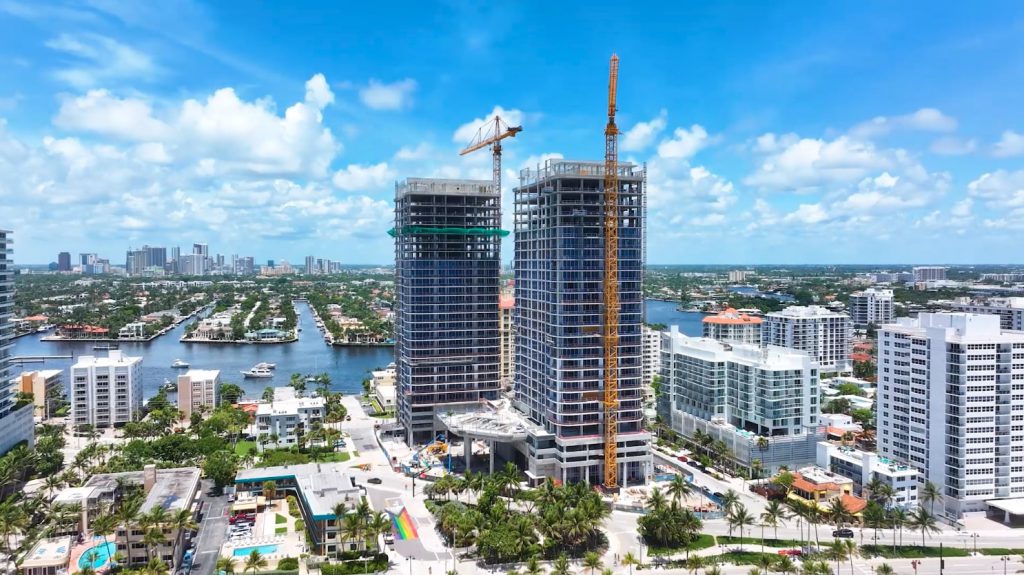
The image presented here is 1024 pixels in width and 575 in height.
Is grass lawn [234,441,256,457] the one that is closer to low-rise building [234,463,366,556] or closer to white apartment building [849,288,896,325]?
low-rise building [234,463,366,556]

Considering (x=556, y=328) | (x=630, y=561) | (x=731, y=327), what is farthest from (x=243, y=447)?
(x=731, y=327)

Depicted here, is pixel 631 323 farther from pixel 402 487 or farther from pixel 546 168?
pixel 402 487

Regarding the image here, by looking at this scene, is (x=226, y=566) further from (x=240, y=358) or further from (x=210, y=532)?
(x=240, y=358)

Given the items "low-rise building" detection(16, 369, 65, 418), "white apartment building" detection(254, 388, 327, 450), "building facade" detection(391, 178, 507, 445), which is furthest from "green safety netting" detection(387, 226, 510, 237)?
"low-rise building" detection(16, 369, 65, 418)

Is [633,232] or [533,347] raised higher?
[633,232]

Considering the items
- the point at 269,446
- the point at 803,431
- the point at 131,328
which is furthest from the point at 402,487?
the point at 131,328

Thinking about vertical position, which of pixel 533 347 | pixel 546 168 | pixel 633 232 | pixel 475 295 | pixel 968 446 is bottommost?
pixel 968 446

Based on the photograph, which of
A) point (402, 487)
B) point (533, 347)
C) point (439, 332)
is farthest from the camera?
point (439, 332)

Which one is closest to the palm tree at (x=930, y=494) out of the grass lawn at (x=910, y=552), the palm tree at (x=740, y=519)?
the grass lawn at (x=910, y=552)
